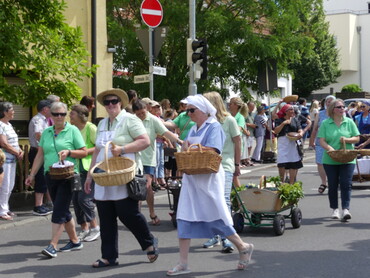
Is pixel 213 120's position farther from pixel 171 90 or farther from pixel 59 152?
pixel 171 90

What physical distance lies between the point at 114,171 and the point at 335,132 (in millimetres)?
4750

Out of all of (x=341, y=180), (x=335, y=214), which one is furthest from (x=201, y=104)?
(x=335, y=214)

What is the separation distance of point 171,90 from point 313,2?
226 inches

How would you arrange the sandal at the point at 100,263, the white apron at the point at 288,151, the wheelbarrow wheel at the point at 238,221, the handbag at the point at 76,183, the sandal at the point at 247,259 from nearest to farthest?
1. the sandal at the point at 247,259
2. the sandal at the point at 100,263
3. the handbag at the point at 76,183
4. the wheelbarrow wheel at the point at 238,221
5. the white apron at the point at 288,151

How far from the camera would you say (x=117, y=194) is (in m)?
8.10

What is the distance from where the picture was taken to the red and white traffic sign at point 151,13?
1652 centimetres

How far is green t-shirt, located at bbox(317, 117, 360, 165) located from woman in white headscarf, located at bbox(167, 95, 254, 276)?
4.03 m

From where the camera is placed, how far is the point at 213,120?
26.3 ft

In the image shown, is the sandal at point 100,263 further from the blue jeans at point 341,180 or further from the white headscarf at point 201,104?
the blue jeans at point 341,180

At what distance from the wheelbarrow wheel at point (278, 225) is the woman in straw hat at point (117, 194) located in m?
2.29

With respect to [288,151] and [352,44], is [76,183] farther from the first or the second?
[352,44]

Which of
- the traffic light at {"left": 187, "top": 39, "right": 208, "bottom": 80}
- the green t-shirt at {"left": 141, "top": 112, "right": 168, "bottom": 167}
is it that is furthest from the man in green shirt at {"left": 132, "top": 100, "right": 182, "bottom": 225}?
the traffic light at {"left": 187, "top": 39, "right": 208, "bottom": 80}

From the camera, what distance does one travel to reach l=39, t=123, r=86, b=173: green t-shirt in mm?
9125

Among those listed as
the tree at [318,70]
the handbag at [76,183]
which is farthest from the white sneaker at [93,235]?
the tree at [318,70]
